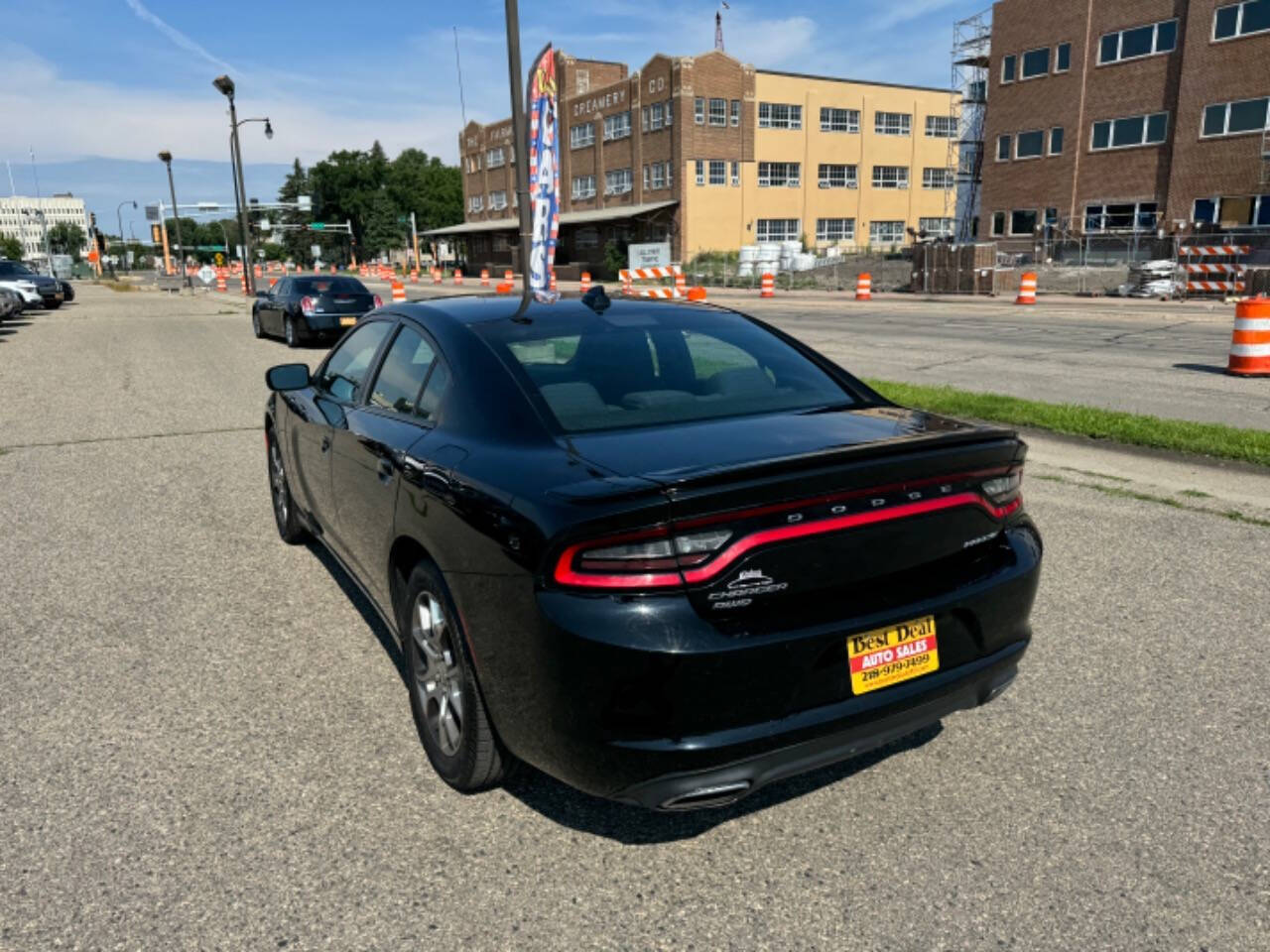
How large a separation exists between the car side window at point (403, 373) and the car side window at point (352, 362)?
0.66 ft

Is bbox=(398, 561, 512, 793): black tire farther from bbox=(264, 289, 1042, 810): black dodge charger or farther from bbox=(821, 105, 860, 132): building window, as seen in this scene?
bbox=(821, 105, 860, 132): building window

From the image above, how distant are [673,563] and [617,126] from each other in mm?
66351

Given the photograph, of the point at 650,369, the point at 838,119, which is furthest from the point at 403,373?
the point at 838,119

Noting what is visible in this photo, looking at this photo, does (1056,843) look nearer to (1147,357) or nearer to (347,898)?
(347,898)

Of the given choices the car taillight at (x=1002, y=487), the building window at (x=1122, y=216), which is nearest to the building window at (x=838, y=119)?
the building window at (x=1122, y=216)

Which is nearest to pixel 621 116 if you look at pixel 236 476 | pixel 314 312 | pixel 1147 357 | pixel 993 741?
pixel 314 312

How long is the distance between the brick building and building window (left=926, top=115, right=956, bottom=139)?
22.0 metres

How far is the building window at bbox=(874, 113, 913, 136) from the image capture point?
218 ft

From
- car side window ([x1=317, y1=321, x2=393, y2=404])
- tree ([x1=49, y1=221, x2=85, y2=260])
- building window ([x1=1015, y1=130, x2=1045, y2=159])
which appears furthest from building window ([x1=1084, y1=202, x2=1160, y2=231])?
tree ([x1=49, y1=221, x2=85, y2=260])

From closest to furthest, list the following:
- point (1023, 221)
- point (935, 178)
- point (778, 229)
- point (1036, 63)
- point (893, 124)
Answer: point (1036, 63) < point (1023, 221) < point (778, 229) < point (893, 124) < point (935, 178)

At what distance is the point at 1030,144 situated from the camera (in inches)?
1825

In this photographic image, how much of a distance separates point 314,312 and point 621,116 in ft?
166

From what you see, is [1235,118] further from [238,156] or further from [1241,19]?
[238,156]

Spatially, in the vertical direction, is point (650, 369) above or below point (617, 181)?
below
